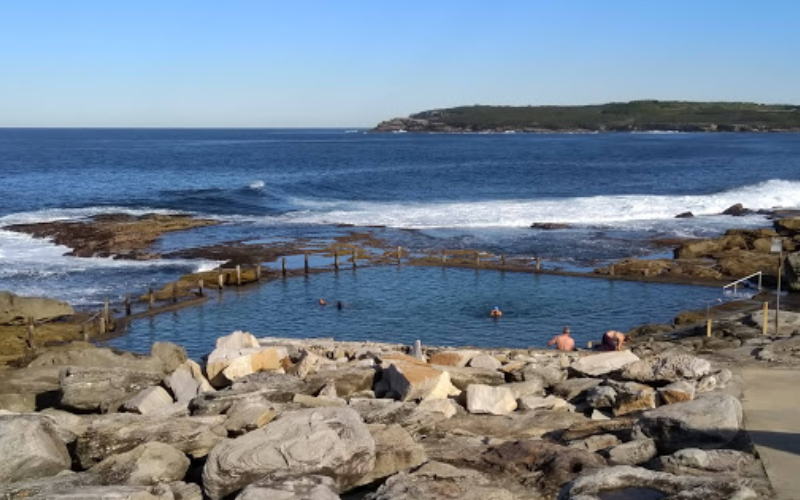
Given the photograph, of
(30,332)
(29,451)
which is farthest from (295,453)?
(30,332)

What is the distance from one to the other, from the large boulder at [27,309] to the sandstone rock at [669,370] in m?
22.3

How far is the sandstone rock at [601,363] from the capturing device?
59.9ft

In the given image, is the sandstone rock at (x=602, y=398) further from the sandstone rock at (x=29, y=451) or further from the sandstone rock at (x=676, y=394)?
the sandstone rock at (x=29, y=451)

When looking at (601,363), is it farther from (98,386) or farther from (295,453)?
(98,386)

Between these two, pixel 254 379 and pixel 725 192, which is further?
pixel 725 192

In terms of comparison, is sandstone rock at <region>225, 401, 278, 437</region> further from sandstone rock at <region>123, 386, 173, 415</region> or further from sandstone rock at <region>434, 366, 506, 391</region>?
sandstone rock at <region>434, 366, 506, 391</region>

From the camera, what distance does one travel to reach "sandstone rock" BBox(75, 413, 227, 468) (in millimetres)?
14148

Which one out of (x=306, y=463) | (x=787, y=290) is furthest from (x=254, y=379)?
(x=787, y=290)

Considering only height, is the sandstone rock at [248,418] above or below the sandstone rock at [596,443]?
above

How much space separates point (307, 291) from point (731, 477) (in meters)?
28.2

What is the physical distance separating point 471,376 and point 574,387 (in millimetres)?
2018

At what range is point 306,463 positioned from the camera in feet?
40.6

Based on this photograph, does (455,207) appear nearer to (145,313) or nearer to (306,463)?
(145,313)

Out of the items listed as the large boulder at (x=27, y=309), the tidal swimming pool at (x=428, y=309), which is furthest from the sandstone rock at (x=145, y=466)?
the large boulder at (x=27, y=309)
